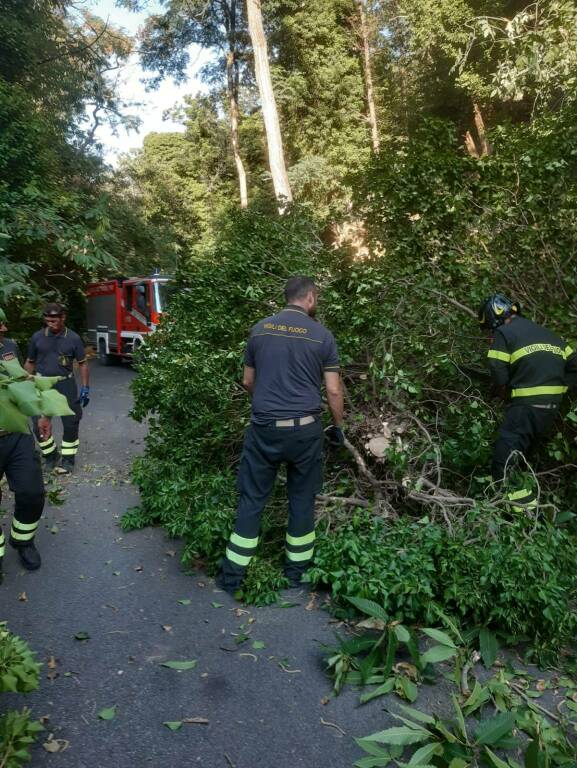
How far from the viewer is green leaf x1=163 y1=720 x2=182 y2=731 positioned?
269 cm

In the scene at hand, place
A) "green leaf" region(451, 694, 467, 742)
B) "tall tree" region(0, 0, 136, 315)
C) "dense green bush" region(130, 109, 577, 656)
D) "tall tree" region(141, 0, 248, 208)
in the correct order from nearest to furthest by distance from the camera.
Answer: "green leaf" region(451, 694, 467, 742) < "dense green bush" region(130, 109, 577, 656) < "tall tree" region(0, 0, 136, 315) < "tall tree" region(141, 0, 248, 208)

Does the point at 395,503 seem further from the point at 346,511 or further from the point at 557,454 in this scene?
the point at 557,454

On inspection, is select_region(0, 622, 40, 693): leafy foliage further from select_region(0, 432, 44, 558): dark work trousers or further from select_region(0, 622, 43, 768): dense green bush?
select_region(0, 432, 44, 558): dark work trousers

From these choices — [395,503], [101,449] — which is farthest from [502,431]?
[101,449]

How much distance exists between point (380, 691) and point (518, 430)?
7.15 feet

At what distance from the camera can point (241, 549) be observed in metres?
3.90

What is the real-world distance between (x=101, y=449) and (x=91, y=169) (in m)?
15.9

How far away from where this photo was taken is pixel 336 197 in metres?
23.8

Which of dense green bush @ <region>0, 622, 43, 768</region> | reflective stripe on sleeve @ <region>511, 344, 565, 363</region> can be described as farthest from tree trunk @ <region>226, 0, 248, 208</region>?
dense green bush @ <region>0, 622, 43, 768</region>

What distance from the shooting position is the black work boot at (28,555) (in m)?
4.38

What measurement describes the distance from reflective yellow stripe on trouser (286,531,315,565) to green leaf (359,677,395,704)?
3.70 ft

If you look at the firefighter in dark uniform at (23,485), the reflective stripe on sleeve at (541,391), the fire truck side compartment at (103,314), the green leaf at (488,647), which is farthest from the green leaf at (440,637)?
the fire truck side compartment at (103,314)

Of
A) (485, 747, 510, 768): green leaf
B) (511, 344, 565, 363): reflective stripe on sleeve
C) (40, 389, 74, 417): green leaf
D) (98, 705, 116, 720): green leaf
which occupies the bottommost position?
(98, 705, 116, 720): green leaf

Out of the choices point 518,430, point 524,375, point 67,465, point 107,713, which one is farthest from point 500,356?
point 67,465
